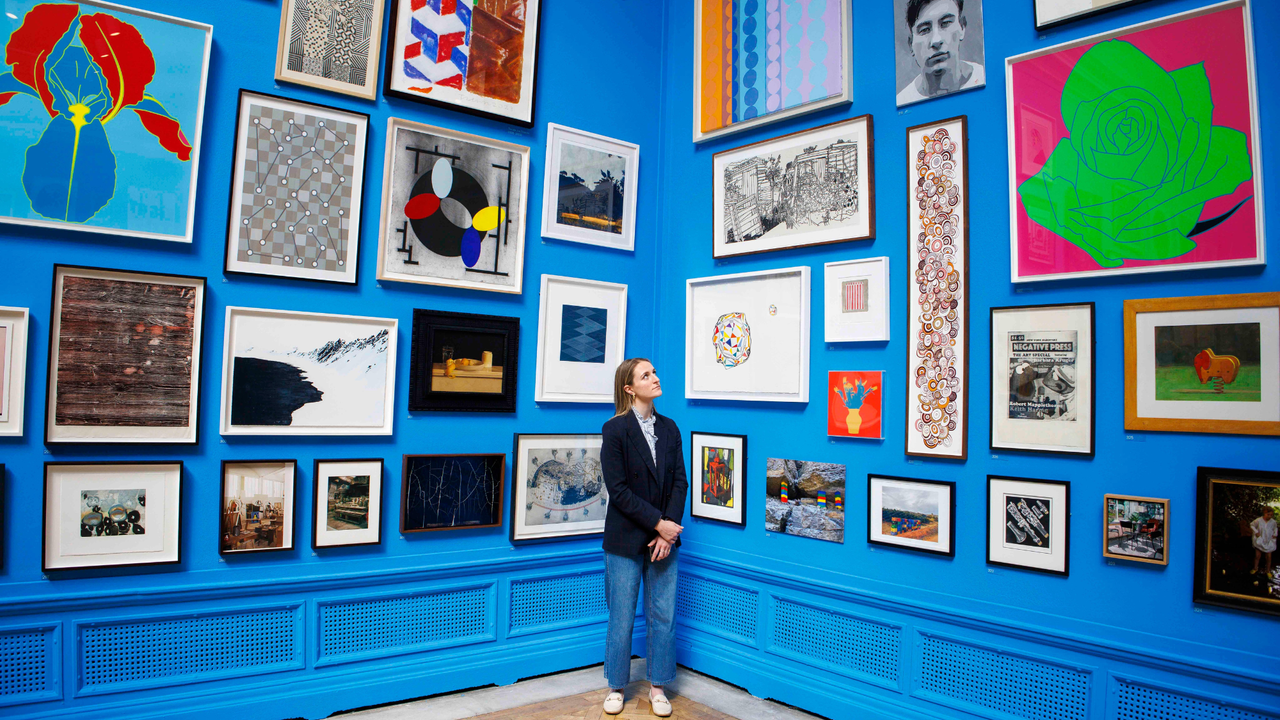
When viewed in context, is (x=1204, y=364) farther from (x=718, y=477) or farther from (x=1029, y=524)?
(x=718, y=477)

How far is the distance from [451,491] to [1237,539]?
3739mm

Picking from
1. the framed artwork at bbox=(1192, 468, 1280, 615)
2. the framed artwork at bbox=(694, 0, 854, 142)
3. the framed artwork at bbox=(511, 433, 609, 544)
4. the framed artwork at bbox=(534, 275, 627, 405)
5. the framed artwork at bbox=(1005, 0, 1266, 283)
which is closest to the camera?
the framed artwork at bbox=(1192, 468, 1280, 615)

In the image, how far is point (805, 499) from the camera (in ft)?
12.4

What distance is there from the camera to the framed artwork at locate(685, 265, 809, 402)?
3.87 meters

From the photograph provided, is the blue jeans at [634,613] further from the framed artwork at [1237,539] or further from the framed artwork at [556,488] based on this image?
the framed artwork at [1237,539]

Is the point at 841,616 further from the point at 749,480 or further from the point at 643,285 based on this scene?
the point at 643,285

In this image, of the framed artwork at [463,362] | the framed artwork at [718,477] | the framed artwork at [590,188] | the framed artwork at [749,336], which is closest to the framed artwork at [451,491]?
the framed artwork at [463,362]

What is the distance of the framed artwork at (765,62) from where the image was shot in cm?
379

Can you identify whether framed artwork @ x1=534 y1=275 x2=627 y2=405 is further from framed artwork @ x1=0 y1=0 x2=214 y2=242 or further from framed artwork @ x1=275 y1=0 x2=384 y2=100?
framed artwork @ x1=0 y1=0 x2=214 y2=242

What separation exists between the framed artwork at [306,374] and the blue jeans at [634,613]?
157 centimetres

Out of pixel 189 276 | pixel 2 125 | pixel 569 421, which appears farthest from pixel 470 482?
pixel 2 125

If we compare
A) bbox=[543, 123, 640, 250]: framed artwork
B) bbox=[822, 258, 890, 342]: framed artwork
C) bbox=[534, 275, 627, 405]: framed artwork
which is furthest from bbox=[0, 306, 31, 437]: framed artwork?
bbox=[822, 258, 890, 342]: framed artwork

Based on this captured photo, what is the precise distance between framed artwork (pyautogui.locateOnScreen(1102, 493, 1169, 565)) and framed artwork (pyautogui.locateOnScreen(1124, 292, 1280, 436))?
329 millimetres

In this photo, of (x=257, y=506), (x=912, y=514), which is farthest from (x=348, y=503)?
(x=912, y=514)
